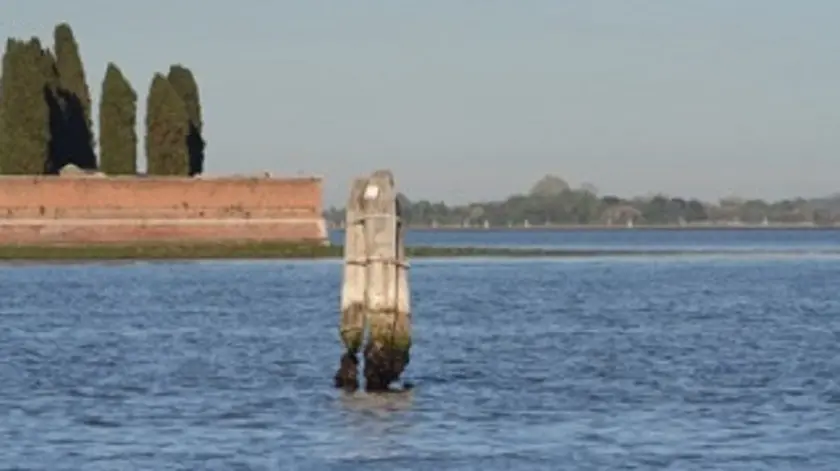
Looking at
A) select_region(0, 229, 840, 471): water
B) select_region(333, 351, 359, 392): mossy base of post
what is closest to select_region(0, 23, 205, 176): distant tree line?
select_region(0, 229, 840, 471): water

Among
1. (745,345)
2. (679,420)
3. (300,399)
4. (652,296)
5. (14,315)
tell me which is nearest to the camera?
(679,420)

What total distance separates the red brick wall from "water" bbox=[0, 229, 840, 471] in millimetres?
26368

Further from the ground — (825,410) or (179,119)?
(179,119)

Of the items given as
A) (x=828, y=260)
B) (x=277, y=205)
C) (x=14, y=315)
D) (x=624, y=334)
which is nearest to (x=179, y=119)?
(x=277, y=205)

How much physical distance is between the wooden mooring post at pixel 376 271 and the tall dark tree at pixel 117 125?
6703 cm

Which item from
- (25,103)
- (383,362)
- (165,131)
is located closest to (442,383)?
(383,362)

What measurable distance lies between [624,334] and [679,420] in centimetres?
1830

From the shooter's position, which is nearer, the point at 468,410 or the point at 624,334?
the point at 468,410

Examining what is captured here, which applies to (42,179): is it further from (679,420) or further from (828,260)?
(679,420)

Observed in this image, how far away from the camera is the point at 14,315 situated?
54.6m

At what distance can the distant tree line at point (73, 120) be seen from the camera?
92438mm

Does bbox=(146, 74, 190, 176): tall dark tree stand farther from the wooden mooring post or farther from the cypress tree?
the wooden mooring post

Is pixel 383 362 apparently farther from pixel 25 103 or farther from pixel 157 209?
pixel 157 209

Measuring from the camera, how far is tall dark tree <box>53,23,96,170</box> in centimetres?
9644
